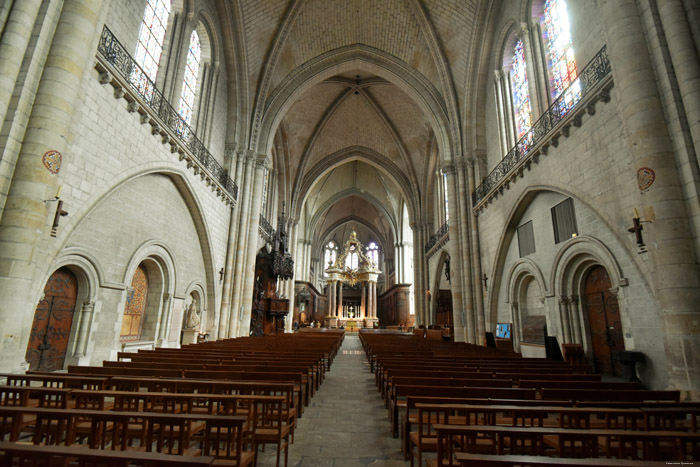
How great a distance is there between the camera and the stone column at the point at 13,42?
4.61 meters

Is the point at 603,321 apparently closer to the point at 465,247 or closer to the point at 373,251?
the point at 465,247

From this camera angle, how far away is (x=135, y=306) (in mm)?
9102

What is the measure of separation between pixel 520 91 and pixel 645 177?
8.28 m

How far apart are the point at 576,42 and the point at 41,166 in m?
11.0

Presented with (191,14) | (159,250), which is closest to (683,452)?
(159,250)

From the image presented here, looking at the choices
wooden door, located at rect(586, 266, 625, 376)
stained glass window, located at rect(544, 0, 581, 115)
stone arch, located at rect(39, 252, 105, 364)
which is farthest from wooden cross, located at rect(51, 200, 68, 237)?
stained glass window, located at rect(544, 0, 581, 115)

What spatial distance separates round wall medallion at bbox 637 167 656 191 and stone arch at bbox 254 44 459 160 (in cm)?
1059

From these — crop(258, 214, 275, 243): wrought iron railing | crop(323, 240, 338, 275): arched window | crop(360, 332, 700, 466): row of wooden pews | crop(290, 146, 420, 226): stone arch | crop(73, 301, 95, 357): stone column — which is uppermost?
crop(290, 146, 420, 226): stone arch

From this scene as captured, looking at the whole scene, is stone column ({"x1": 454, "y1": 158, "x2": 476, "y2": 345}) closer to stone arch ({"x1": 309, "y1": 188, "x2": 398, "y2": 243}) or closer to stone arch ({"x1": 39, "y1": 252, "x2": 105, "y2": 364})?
stone arch ({"x1": 39, "y1": 252, "x2": 105, "y2": 364})

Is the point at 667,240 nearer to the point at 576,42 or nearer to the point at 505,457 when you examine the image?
the point at 505,457

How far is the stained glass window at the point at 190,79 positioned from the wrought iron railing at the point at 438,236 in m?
12.3

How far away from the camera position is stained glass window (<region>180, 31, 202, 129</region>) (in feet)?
37.5

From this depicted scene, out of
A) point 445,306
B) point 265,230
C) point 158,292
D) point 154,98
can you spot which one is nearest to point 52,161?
point 154,98

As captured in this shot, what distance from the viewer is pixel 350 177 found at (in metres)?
31.5
